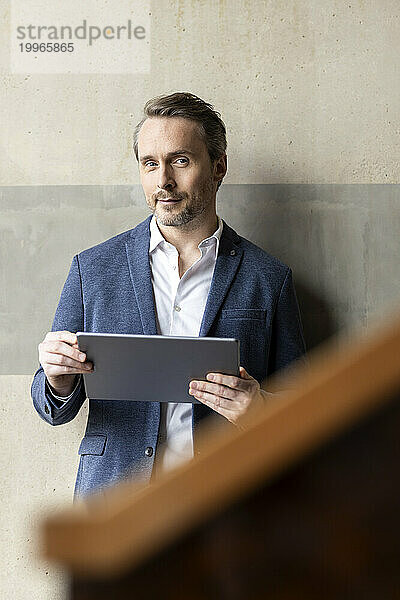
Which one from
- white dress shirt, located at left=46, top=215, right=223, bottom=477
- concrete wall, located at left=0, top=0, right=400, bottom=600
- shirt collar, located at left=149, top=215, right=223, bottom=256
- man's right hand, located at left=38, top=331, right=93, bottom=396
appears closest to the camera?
man's right hand, located at left=38, top=331, right=93, bottom=396

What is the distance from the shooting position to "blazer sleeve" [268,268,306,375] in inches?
91.6

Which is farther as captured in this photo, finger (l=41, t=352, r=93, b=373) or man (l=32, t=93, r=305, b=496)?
man (l=32, t=93, r=305, b=496)

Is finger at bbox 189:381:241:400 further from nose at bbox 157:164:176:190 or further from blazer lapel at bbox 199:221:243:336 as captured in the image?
nose at bbox 157:164:176:190

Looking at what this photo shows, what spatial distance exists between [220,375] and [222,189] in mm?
852

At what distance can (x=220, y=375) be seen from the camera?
197 cm

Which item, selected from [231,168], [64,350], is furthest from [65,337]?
[231,168]

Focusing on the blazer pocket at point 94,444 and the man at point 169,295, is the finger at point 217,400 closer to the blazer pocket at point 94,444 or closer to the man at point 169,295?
the man at point 169,295

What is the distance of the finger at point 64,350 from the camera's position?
1988 millimetres

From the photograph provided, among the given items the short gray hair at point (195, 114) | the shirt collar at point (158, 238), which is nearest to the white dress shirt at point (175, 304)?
the shirt collar at point (158, 238)

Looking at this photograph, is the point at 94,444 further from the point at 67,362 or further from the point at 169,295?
the point at 169,295

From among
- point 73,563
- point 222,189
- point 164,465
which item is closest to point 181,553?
point 73,563

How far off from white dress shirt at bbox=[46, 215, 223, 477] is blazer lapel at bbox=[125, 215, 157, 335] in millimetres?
26

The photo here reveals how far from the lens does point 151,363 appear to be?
1979 mm

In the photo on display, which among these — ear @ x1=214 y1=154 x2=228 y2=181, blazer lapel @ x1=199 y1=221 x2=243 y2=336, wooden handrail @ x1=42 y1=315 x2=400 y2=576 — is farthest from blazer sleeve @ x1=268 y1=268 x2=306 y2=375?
wooden handrail @ x1=42 y1=315 x2=400 y2=576
